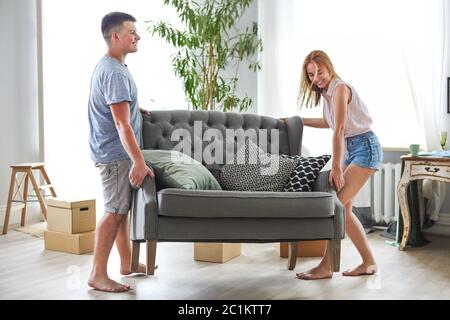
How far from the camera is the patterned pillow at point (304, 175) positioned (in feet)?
11.2

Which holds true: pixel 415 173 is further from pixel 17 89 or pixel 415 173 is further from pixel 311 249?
pixel 17 89

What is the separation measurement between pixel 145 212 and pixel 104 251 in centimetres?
38

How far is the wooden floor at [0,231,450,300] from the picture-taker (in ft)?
10.2

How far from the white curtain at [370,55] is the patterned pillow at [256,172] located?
1665mm

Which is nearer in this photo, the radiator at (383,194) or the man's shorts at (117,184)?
the man's shorts at (117,184)

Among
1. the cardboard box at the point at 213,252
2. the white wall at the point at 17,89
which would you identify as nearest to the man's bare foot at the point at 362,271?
the cardboard box at the point at 213,252

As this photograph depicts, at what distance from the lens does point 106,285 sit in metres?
3.12

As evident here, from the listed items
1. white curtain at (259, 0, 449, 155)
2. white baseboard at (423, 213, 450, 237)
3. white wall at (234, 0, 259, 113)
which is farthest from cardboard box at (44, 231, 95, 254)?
white baseboard at (423, 213, 450, 237)

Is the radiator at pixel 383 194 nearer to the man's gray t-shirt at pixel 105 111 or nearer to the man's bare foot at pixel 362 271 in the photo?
the man's bare foot at pixel 362 271

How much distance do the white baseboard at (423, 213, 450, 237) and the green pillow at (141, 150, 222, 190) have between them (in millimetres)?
2168

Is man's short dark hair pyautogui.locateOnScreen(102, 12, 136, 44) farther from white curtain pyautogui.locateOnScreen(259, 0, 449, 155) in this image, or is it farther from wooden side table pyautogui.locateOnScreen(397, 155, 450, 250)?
white curtain pyautogui.locateOnScreen(259, 0, 449, 155)

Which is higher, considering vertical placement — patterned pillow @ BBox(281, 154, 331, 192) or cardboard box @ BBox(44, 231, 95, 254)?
patterned pillow @ BBox(281, 154, 331, 192)

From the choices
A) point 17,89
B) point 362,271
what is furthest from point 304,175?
point 17,89
